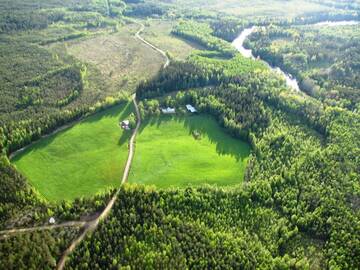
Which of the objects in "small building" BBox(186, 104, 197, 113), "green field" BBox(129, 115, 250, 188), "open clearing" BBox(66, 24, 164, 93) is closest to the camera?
"green field" BBox(129, 115, 250, 188)

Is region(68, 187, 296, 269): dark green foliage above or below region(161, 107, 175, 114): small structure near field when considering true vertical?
below

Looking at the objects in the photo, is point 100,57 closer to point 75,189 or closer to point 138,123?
point 138,123

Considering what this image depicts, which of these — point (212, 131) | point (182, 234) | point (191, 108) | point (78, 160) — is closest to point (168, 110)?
point (191, 108)

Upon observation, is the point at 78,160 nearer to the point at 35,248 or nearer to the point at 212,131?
the point at 35,248

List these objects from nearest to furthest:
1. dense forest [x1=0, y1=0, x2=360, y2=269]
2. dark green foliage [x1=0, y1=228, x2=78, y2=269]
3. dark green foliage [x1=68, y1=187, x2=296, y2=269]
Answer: dark green foliage [x1=0, y1=228, x2=78, y2=269] → dark green foliage [x1=68, y1=187, x2=296, y2=269] → dense forest [x1=0, y1=0, x2=360, y2=269]

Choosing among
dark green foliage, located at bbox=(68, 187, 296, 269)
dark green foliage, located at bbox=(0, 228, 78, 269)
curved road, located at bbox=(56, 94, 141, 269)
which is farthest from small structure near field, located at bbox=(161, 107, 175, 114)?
dark green foliage, located at bbox=(0, 228, 78, 269)

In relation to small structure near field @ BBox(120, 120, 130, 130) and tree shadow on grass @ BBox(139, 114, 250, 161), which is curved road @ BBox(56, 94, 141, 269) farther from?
tree shadow on grass @ BBox(139, 114, 250, 161)
